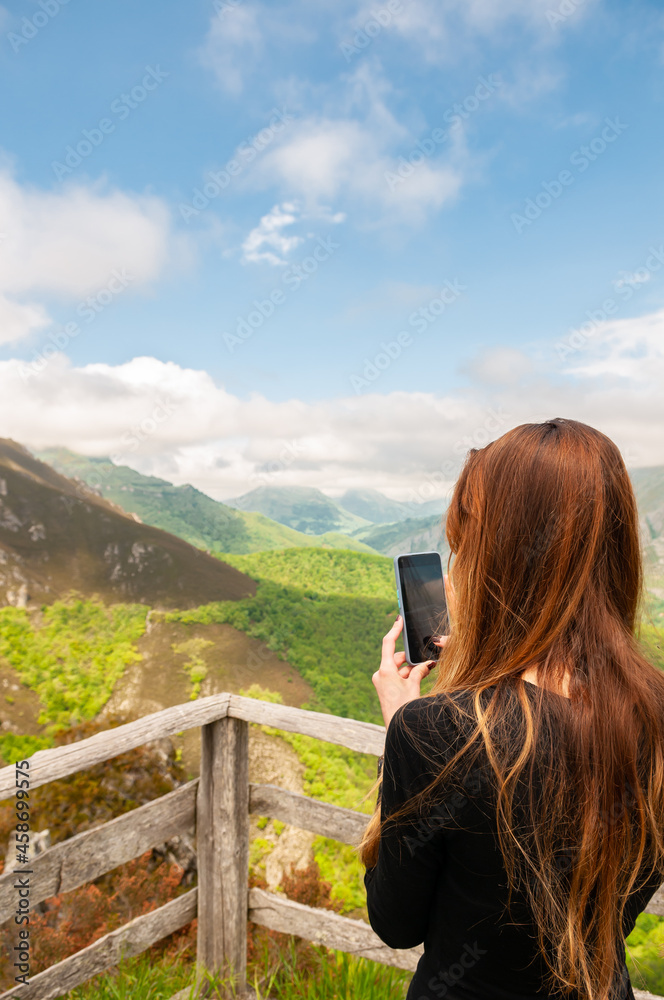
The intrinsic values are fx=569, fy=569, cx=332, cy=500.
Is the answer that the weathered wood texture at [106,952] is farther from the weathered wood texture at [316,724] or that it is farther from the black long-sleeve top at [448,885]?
the black long-sleeve top at [448,885]

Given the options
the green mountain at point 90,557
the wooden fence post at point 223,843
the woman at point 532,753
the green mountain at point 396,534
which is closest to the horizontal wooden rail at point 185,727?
the wooden fence post at point 223,843

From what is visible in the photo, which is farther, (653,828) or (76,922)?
(76,922)

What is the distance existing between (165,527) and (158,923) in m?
17.7

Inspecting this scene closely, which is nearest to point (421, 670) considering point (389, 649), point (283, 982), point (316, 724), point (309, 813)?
point (389, 649)

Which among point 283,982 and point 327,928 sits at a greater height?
point 327,928

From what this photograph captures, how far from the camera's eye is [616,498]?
94 cm

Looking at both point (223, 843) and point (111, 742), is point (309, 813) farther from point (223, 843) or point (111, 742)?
point (111, 742)

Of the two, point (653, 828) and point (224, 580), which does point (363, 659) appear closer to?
point (224, 580)

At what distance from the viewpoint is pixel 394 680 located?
1127 millimetres

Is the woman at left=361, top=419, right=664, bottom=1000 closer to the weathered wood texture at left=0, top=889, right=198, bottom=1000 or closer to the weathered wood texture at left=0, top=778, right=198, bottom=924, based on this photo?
the weathered wood texture at left=0, top=778, right=198, bottom=924

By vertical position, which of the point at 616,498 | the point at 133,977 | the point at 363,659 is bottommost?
the point at 363,659

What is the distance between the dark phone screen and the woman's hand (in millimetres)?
62

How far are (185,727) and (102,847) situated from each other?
0.46m

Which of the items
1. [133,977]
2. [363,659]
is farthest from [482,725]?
[363,659]
